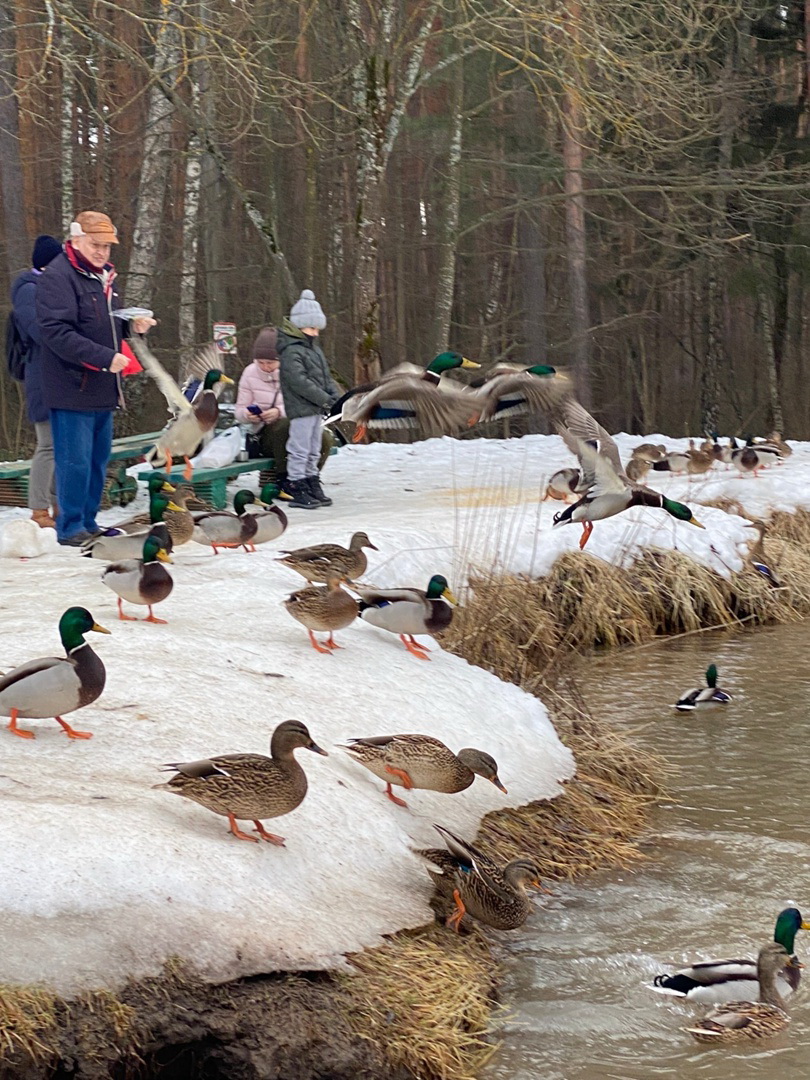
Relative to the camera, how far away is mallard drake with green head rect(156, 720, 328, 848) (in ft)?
15.9

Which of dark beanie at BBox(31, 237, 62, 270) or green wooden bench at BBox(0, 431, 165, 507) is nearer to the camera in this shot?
dark beanie at BBox(31, 237, 62, 270)

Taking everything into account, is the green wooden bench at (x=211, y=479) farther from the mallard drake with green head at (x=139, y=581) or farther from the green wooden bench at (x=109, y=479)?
the mallard drake with green head at (x=139, y=581)

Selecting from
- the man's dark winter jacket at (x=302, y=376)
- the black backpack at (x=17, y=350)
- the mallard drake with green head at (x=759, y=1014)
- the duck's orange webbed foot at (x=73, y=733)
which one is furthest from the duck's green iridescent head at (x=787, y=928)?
the man's dark winter jacket at (x=302, y=376)

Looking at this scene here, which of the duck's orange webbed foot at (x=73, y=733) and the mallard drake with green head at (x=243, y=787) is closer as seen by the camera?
the mallard drake with green head at (x=243, y=787)

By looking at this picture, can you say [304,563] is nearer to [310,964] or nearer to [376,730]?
[376,730]

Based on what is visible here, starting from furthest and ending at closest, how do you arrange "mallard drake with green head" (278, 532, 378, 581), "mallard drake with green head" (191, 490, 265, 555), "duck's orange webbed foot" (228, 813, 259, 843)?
→ "mallard drake with green head" (191, 490, 265, 555) < "mallard drake with green head" (278, 532, 378, 581) < "duck's orange webbed foot" (228, 813, 259, 843)

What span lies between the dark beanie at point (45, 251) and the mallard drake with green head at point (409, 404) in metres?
3.24

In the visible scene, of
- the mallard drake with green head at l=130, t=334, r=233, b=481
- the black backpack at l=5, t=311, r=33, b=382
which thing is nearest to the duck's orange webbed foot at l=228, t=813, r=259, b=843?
the mallard drake with green head at l=130, t=334, r=233, b=481

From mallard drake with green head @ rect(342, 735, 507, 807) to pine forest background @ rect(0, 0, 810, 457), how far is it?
1018cm

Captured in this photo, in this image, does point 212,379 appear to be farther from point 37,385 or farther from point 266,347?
point 266,347

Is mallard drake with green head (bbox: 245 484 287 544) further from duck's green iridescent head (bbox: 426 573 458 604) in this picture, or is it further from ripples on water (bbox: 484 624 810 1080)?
ripples on water (bbox: 484 624 810 1080)

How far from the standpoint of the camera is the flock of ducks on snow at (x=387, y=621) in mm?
4848

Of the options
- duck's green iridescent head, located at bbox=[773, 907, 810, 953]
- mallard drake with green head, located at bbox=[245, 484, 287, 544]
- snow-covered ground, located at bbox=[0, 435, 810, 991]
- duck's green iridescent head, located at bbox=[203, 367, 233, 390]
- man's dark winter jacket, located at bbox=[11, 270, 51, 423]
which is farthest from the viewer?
duck's green iridescent head, located at bbox=[203, 367, 233, 390]

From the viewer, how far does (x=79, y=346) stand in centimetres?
907
